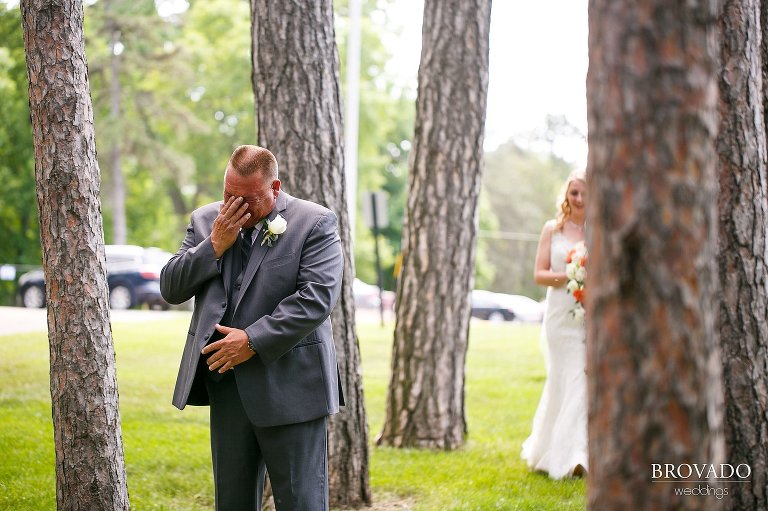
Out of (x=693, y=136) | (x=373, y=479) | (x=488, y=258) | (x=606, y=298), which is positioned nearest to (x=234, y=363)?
(x=606, y=298)

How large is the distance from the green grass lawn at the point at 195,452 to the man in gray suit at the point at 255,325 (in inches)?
85.5

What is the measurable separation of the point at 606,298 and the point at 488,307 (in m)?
36.8

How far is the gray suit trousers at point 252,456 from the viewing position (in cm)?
437

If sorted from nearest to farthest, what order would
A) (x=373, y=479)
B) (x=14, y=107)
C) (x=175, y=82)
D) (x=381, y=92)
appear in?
(x=373, y=479) < (x=14, y=107) < (x=175, y=82) < (x=381, y=92)

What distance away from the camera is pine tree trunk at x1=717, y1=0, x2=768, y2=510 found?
442 cm

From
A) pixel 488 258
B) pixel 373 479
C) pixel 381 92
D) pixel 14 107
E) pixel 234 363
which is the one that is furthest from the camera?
pixel 488 258

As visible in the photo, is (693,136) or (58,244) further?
(58,244)

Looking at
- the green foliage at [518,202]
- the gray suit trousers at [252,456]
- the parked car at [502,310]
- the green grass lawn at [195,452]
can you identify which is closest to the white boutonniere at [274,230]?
the gray suit trousers at [252,456]

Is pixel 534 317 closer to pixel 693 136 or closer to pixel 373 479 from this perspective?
pixel 373 479

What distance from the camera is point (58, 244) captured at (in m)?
4.60

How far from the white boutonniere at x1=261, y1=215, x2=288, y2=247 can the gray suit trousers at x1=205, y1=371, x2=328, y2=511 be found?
0.65 meters

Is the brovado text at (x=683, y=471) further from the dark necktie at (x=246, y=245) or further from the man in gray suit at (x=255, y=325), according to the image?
the dark necktie at (x=246, y=245)

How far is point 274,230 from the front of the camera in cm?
433

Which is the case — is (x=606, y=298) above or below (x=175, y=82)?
below
